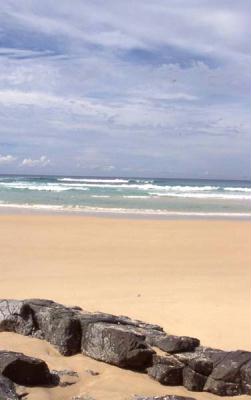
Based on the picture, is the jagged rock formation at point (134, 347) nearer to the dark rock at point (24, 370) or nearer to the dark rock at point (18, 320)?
the dark rock at point (18, 320)

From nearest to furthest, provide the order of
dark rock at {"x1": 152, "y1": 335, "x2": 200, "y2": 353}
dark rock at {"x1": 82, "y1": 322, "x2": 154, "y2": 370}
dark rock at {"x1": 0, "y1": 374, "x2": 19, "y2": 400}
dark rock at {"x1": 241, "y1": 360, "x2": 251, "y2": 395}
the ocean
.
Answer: dark rock at {"x1": 0, "y1": 374, "x2": 19, "y2": 400}
dark rock at {"x1": 241, "y1": 360, "x2": 251, "y2": 395}
dark rock at {"x1": 82, "y1": 322, "x2": 154, "y2": 370}
dark rock at {"x1": 152, "y1": 335, "x2": 200, "y2": 353}
the ocean

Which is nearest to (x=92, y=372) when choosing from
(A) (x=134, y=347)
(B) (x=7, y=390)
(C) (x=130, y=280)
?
(A) (x=134, y=347)

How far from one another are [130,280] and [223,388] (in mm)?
5797

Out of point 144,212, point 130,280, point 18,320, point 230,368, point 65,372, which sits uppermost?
point 144,212

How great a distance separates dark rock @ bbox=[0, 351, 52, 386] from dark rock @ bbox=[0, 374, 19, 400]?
0.17m

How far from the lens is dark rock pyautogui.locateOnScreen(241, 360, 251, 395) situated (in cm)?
474

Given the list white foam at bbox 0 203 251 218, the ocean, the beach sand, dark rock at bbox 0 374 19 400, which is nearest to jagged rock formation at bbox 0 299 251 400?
the beach sand

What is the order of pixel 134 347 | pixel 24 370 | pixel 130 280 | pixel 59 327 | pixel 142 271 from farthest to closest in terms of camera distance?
pixel 142 271, pixel 130 280, pixel 59 327, pixel 134 347, pixel 24 370

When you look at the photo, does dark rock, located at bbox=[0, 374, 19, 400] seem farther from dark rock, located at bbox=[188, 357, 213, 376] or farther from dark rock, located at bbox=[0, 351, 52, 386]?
dark rock, located at bbox=[188, 357, 213, 376]

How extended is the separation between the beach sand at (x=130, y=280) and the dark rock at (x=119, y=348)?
93mm

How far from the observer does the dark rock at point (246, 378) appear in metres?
4.74

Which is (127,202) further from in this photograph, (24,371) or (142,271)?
(24,371)

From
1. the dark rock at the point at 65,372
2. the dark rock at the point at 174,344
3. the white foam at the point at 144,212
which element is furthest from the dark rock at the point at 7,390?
the white foam at the point at 144,212

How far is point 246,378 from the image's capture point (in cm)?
475
